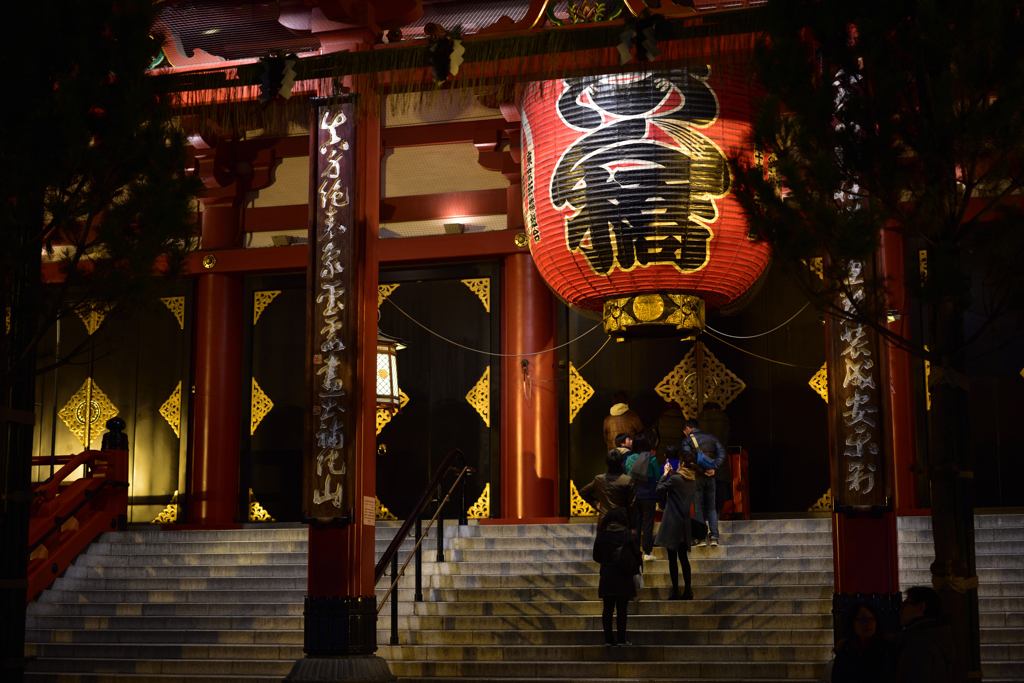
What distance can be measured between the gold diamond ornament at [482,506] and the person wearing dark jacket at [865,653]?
7793 millimetres

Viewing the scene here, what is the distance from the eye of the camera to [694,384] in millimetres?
12453

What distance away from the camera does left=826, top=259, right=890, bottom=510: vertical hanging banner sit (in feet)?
22.1

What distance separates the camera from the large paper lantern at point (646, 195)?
702cm

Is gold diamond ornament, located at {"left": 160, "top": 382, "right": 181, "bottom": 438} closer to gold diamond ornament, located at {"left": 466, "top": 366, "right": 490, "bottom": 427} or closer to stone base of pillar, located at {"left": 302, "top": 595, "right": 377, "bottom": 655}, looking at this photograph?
gold diamond ornament, located at {"left": 466, "top": 366, "right": 490, "bottom": 427}

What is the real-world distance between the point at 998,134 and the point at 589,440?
801 cm

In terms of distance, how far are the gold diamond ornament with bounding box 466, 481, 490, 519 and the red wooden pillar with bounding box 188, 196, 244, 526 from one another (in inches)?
108

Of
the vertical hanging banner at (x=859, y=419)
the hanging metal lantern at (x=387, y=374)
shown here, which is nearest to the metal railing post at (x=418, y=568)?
the hanging metal lantern at (x=387, y=374)

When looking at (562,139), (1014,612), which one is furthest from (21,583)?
(1014,612)

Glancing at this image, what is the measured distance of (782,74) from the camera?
504cm

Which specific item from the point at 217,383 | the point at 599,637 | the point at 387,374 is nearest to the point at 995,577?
the point at 599,637

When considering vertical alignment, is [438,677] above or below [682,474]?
below

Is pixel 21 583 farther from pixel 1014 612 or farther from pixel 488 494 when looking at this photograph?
pixel 488 494

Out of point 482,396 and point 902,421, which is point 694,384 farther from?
point 482,396

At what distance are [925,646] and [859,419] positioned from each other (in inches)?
94.5
